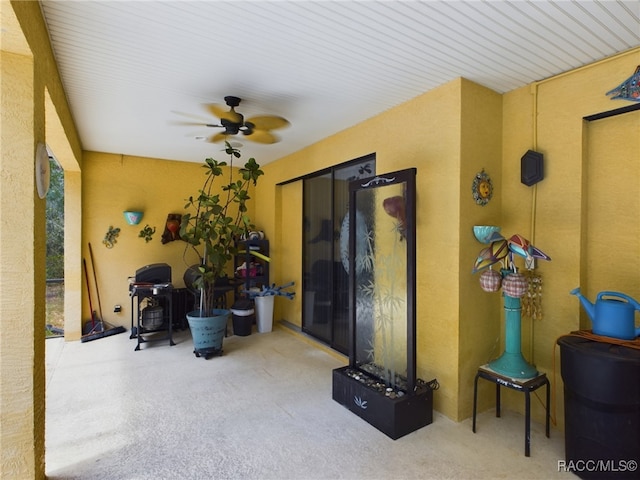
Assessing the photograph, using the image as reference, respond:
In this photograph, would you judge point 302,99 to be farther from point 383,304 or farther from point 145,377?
point 145,377

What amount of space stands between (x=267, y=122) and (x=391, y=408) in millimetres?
2631

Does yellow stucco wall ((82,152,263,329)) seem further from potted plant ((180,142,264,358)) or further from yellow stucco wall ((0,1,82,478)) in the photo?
yellow stucco wall ((0,1,82,478))

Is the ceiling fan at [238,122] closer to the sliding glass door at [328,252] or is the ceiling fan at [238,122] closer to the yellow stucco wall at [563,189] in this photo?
the sliding glass door at [328,252]

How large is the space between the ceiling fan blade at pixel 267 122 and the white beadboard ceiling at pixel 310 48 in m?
0.17

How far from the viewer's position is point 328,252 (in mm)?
4523

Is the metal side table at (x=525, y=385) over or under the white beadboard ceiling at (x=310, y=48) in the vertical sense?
under

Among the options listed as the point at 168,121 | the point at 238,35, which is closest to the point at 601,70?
the point at 238,35

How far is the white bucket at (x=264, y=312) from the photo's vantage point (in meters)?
5.14

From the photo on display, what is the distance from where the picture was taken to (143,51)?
2.24m

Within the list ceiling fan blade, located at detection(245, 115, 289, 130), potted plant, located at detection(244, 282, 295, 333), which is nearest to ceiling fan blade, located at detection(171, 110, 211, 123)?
ceiling fan blade, located at detection(245, 115, 289, 130)

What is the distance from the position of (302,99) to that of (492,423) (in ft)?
10.3

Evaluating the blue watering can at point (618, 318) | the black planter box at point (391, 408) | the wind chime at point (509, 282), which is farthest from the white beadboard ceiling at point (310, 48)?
the black planter box at point (391, 408)

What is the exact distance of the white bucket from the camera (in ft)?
16.9

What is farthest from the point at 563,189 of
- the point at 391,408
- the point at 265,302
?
the point at 265,302
